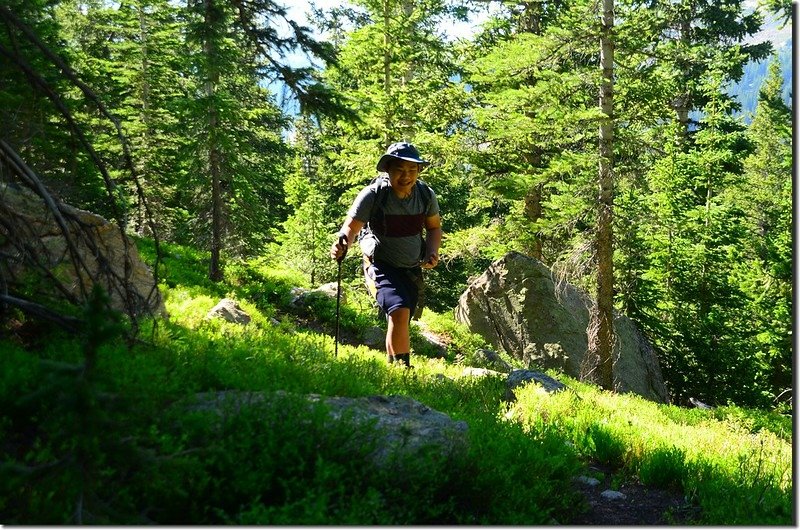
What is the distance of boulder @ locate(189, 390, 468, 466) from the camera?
3.67m

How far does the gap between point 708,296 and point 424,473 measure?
737 inches

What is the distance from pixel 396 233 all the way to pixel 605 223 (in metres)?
7.06

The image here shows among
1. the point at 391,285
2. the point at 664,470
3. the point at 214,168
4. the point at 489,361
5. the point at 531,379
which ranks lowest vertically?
the point at 664,470

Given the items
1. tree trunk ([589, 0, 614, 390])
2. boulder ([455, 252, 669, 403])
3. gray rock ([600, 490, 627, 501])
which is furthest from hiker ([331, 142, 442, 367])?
boulder ([455, 252, 669, 403])

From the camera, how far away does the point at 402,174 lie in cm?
709

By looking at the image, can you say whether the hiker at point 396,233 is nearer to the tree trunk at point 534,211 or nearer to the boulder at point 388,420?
the boulder at point 388,420

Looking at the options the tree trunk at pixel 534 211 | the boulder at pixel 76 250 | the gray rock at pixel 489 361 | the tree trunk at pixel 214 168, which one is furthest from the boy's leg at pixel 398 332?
the tree trunk at pixel 534 211

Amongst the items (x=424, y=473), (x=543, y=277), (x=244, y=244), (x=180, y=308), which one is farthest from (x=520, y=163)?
(x=424, y=473)

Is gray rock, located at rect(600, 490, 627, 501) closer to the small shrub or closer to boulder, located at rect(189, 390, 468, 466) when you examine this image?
the small shrub

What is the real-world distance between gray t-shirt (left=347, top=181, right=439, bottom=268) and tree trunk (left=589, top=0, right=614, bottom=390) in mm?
6507

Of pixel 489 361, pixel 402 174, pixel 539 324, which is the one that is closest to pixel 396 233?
pixel 402 174

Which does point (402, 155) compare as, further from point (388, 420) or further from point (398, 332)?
point (388, 420)

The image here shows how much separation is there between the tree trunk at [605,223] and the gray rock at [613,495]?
29.7 ft

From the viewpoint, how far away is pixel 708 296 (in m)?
19.5
